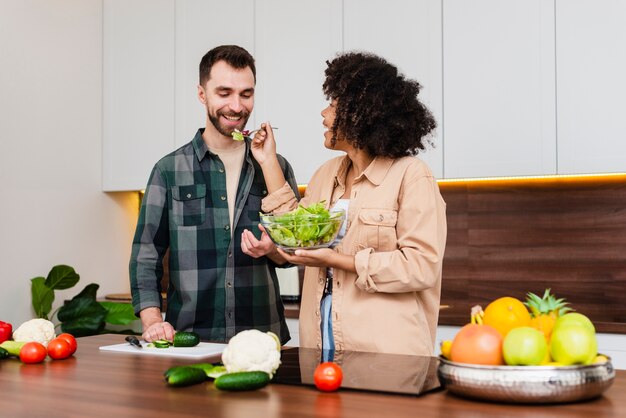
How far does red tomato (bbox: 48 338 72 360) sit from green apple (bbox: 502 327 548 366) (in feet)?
3.56

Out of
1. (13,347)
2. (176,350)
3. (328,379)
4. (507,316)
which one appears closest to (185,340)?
(176,350)

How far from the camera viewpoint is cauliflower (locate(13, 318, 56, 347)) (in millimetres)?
1888

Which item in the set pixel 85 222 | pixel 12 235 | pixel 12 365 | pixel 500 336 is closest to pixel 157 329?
pixel 12 365

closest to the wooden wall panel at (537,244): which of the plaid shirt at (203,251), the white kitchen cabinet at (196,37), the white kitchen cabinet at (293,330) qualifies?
the white kitchen cabinet at (293,330)

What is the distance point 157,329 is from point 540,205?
2067mm

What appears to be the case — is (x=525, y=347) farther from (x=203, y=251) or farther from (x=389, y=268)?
(x=203, y=251)

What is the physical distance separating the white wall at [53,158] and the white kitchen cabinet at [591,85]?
246cm

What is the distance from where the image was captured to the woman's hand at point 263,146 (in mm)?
2342

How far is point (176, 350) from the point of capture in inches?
73.9

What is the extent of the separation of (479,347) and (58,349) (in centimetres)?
105

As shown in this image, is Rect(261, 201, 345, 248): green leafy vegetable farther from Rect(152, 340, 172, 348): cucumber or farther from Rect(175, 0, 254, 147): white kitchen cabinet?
Rect(175, 0, 254, 147): white kitchen cabinet

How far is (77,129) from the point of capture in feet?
13.5

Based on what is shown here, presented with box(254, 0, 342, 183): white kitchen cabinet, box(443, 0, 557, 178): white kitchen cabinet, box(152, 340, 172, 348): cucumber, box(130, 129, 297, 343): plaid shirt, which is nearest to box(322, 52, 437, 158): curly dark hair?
box(130, 129, 297, 343): plaid shirt

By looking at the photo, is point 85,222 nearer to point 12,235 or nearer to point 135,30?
point 12,235
